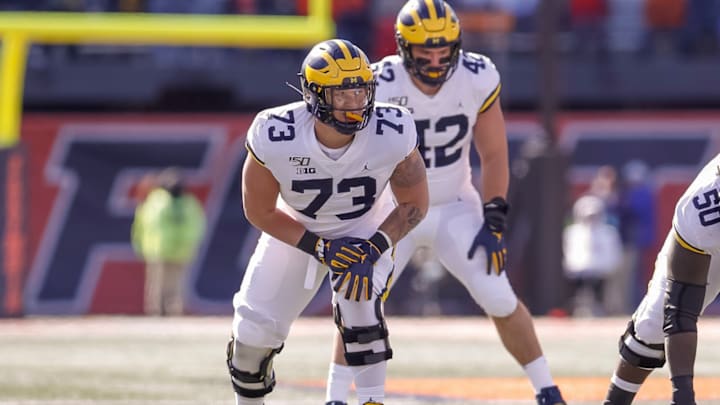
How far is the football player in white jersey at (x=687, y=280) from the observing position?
18.4ft

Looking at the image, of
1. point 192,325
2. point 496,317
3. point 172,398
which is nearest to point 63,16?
point 192,325

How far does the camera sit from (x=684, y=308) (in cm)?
568

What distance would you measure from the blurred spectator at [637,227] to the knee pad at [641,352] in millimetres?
10773

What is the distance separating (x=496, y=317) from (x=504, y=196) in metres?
0.60

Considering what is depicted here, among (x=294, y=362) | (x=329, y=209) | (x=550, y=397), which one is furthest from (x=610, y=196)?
(x=329, y=209)

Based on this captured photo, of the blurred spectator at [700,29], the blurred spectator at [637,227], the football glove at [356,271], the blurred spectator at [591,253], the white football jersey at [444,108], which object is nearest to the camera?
the football glove at [356,271]

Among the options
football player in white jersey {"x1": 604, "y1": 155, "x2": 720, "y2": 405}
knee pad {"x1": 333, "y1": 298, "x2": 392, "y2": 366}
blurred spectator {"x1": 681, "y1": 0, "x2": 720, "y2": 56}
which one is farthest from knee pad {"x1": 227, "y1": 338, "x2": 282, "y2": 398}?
blurred spectator {"x1": 681, "y1": 0, "x2": 720, "y2": 56}

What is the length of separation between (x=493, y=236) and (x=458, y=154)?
1.54 feet

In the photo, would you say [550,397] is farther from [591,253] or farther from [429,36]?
[591,253]

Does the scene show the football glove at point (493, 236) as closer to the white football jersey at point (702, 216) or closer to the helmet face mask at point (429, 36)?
the helmet face mask at point (429, 36)

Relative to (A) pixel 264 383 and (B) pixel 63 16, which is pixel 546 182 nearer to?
(B) pixel 63 16

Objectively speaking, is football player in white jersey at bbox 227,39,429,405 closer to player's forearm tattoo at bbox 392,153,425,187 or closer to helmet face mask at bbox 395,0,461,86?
player's forearm tattoo at bbox 392,153,425,187

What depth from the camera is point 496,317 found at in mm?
6832

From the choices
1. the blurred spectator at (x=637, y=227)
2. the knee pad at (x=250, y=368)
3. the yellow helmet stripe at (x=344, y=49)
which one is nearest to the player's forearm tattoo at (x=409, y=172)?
the yellow helmet stripe at (x=344, y=49)
